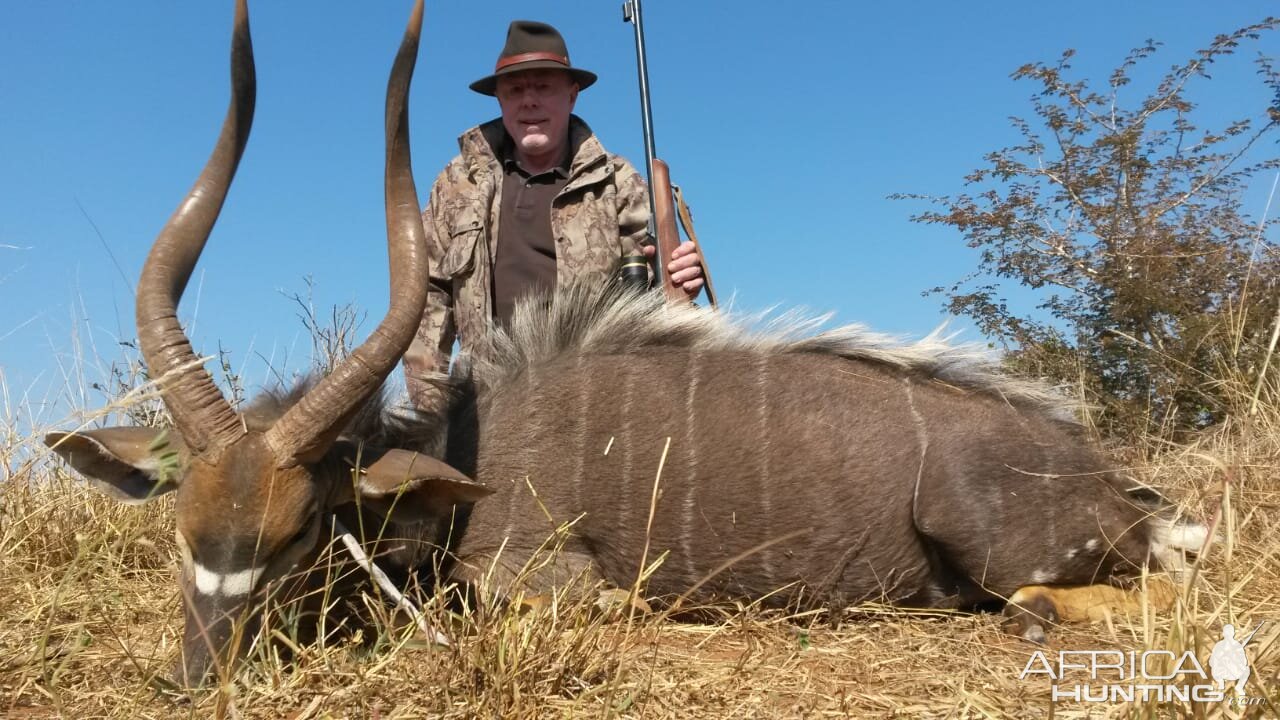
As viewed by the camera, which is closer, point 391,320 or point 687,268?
point 391,320

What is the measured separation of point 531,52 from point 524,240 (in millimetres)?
→ 930

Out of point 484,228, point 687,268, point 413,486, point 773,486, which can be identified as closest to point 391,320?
point 413,486

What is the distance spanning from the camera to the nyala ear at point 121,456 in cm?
273

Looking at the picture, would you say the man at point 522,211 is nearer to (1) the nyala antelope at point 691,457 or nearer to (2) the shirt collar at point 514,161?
(2) the shirt collar at point 514,161

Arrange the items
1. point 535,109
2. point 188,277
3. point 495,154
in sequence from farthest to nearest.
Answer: point 495,154, point 535,109, point 188,277

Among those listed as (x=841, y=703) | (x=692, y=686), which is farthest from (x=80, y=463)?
(x=841, y=703)

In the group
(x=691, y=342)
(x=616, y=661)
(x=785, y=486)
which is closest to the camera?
(x=616, y=661)

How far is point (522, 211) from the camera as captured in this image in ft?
Answer: 15.9

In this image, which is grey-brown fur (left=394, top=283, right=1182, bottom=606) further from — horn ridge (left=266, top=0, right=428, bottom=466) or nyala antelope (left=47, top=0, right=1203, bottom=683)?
horn ridge (left=266, top=0, right=428, bottom=466)

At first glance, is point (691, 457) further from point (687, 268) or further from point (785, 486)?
point (687, 268)

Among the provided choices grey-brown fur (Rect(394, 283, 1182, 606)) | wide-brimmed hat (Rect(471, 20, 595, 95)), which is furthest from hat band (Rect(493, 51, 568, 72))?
grey-brown fur (Rect(394, 283, 1182, 606))

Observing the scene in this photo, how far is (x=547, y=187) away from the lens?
4910mm

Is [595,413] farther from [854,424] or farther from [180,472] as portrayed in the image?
[180,472]

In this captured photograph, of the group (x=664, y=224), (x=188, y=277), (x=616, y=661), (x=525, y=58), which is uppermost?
(x=525, y=58)
